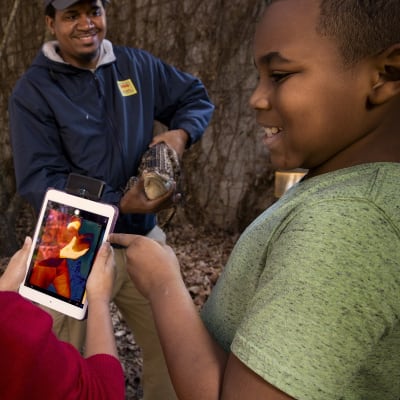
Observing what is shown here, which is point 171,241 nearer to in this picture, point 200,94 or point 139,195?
point 200,94

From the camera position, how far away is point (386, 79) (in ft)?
2.30

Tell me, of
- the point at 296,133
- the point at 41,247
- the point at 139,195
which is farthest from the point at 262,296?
the point at 139,195

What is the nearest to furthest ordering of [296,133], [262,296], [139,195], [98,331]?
[262,296], [296,133], [98,331], [139,195]

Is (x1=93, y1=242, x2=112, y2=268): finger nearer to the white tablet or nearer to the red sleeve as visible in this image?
the white tablet

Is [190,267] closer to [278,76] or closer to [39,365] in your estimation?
[39,365]

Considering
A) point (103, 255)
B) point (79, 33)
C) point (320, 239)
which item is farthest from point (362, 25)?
point (79, 33)

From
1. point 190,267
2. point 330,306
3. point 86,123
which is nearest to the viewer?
point 330,306

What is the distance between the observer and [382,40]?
677 mm

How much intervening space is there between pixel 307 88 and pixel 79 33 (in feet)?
5.94

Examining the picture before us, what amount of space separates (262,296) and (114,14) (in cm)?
493

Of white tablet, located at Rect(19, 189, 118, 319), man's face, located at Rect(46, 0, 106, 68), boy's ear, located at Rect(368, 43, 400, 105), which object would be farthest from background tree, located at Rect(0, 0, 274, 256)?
boy's ear, located at Rect(368, 43, 400, 105)

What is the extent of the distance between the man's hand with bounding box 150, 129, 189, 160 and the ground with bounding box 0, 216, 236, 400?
1.67 m

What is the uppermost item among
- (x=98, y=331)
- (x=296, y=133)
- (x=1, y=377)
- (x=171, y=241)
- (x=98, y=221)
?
(x=296, y=133)

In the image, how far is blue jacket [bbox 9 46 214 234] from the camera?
1947mm
